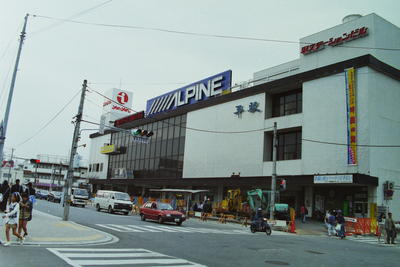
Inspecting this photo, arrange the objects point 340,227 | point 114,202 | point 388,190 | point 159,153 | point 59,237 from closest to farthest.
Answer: point 59,237 < point 340,227 < point 388,190 < point 114,202 < point 159,153

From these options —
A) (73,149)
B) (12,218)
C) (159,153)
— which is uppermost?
(159,153)

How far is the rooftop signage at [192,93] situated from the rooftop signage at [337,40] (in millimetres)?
9536

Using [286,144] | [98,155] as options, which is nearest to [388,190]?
[286,144]

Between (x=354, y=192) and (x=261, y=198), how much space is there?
7688 mm

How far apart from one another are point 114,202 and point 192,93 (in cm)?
2150

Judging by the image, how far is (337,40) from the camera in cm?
3506

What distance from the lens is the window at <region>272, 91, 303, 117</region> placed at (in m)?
36.1

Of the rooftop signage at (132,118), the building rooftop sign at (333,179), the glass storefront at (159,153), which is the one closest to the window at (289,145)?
the building rooftop sign at (333,179)

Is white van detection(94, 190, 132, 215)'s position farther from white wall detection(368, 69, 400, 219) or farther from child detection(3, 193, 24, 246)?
child detection(3, 193, 24, 246)

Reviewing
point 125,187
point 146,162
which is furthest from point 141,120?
point 125,187

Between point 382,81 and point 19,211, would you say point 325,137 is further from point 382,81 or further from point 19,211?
point 19,211

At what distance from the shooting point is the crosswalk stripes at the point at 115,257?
30.9 feet

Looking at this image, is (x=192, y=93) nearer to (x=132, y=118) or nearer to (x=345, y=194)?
(x=132, y=118)

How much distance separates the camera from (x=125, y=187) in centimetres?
6412
